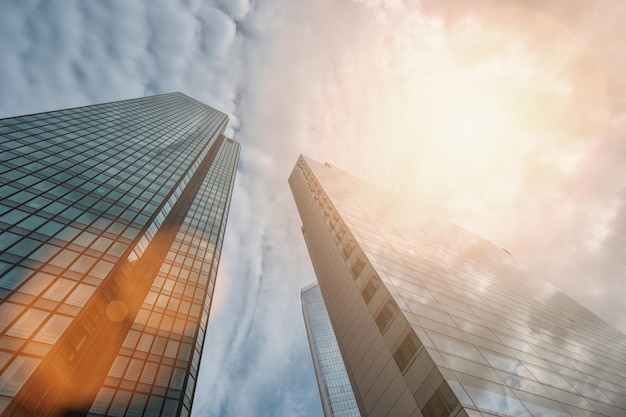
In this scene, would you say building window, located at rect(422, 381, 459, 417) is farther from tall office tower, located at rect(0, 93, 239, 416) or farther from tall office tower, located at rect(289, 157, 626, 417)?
tall office tower, located at rect(0, 93, 239, 416)

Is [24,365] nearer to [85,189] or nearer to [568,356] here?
[85,189]

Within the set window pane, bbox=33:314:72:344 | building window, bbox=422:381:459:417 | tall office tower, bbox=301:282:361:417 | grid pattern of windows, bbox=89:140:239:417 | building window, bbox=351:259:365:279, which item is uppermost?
building window, bbox=422:381:459:417

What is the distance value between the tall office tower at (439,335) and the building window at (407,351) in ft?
0.21

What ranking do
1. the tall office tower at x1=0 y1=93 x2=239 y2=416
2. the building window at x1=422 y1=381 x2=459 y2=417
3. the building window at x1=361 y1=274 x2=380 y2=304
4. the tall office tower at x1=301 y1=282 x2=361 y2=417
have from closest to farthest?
the building window at x1=422 y1=381 x2=459 y2=417, the tall office tower at x1=0 y1=93 x2=239 y2=416, the building window at x1=361 y1=274 x2=380 y2=304, the tall office tower at x1=301 y1=282 x2=361 y2=417

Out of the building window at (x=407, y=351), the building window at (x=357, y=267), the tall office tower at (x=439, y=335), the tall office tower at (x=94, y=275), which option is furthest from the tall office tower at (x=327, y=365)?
the building window at (x=407, y=351)

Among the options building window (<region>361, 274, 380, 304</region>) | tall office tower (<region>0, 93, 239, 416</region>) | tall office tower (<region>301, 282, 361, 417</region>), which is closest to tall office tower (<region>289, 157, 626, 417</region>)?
building window (<region>361, 274, 380, 304</region>)

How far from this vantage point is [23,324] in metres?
15.8

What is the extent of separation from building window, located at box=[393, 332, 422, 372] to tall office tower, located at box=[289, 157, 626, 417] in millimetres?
64

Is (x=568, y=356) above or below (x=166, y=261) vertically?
above

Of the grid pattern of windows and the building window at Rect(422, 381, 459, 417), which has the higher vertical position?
the building window at Rect(422, 381, 459, 417)

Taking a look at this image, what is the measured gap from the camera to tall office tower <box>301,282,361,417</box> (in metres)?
112

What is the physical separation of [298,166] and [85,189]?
152ft

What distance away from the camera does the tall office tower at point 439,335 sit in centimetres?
1703

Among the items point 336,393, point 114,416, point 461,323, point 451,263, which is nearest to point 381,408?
point 461,323
